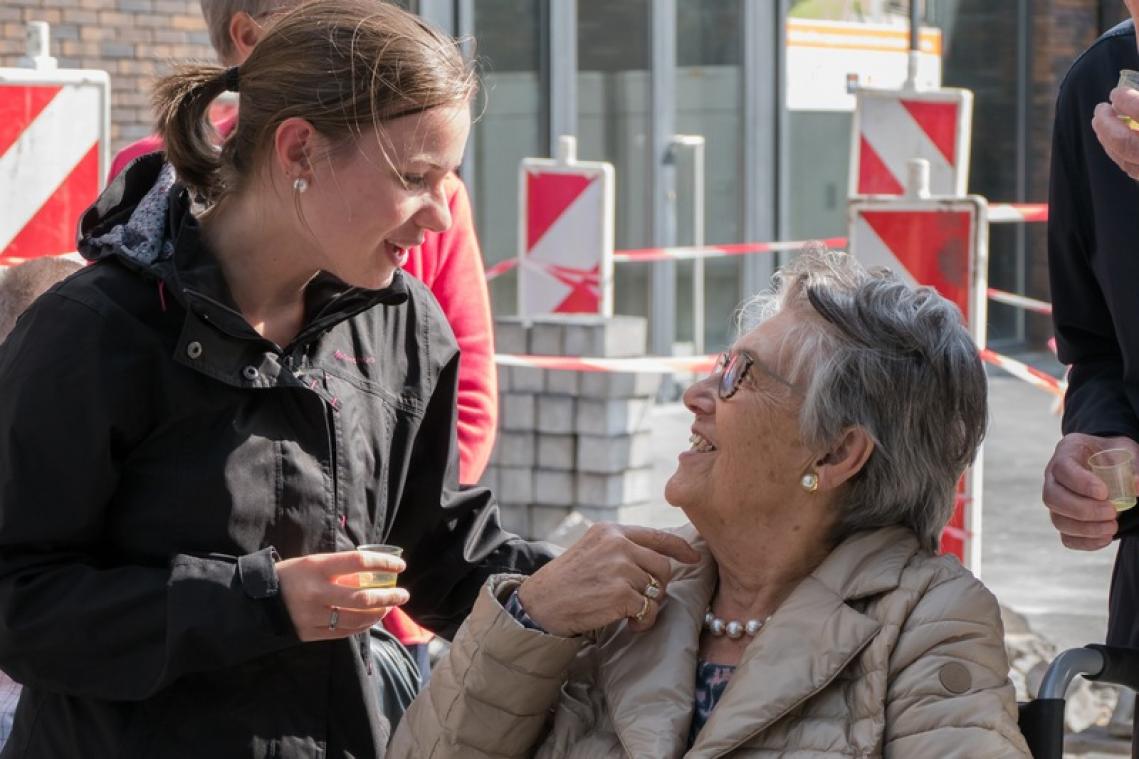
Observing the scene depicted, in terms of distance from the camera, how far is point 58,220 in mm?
5449

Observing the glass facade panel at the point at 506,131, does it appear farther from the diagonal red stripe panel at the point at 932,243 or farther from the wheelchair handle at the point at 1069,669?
the wheelchair handle at the point at 1069,669

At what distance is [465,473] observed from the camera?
141 inches

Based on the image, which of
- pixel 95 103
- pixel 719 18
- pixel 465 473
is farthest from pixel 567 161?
pixel 465 473

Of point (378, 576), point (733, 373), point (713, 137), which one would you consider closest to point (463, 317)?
point (733, 373)

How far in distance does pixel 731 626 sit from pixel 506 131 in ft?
30.7

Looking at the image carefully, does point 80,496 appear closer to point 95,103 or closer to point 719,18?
point 95,103

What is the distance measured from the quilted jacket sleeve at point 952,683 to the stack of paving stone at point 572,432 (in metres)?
5.26

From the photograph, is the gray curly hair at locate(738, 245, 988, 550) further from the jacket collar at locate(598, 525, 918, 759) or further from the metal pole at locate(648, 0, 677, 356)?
the metal pole at locate(648, 0, 677, 356)

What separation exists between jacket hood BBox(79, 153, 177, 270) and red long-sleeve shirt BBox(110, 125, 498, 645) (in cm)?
94

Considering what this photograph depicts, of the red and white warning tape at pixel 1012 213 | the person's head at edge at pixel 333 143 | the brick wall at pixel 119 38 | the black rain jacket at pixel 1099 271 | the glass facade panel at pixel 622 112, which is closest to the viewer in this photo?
the person's head at edge at pixel 333 143

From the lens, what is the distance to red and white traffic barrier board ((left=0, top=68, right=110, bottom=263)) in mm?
5332

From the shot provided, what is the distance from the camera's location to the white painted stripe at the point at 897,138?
6.43m

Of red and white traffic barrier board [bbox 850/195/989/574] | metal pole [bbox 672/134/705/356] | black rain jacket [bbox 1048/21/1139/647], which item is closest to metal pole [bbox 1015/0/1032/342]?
metal pole [bbox 672/134/705/356]

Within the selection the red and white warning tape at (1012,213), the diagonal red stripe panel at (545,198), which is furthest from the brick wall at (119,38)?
the red and white warning tape at (1012,213)
